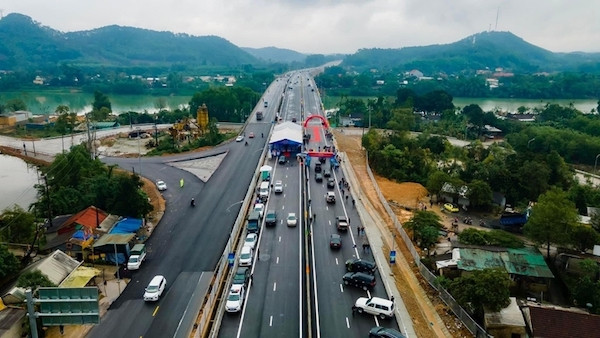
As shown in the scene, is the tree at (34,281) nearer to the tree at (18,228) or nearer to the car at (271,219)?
the tree at (18,228)

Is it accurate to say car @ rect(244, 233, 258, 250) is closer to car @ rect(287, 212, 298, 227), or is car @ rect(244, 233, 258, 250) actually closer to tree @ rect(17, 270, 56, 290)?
car @ rect(287, 212, 298, 227)

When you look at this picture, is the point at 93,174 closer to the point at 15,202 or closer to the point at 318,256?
the point at 15,202

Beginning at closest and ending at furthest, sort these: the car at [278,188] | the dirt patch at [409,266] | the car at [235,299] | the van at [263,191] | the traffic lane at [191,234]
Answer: the car at [235,299] → the dirt patch at [409,266] → the traffic lane at [191,234] → the van at [263,191] → the car at [278,188]

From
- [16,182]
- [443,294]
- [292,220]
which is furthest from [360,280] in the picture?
[16,182]

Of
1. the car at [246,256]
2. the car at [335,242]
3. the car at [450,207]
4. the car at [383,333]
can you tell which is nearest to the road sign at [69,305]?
the car at [383,333]

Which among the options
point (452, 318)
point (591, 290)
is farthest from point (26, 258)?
point (591, 290)
